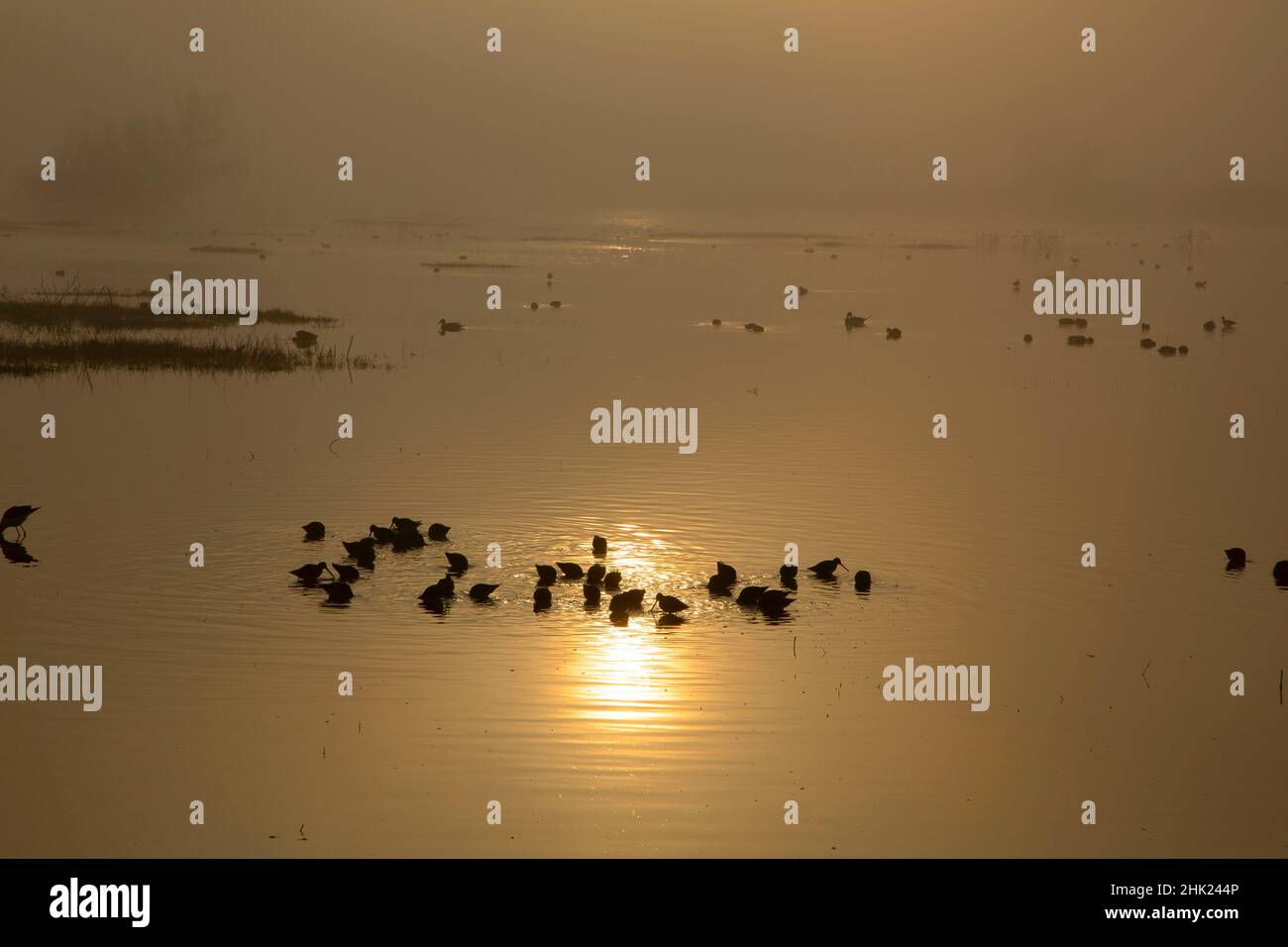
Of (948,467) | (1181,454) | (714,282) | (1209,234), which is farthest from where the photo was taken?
(1209,234)

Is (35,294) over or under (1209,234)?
under

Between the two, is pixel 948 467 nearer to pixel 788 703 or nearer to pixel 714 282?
pixel 788 703

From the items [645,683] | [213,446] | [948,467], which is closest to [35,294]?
[213,446]

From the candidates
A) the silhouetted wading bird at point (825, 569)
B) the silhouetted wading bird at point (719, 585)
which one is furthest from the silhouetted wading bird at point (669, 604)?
the silhouetted wading bird at point (825, 569)

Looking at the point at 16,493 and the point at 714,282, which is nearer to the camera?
the point at 16,493

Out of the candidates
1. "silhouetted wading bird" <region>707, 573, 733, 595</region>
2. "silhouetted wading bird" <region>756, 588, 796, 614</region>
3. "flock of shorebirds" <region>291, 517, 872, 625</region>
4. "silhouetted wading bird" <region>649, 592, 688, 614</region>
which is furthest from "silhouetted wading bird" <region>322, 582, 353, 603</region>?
"silhouetted wading bird" <region>756, 588, 796, 614</region>

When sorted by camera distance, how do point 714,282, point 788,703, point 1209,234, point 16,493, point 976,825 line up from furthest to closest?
point 1209,234 < point 714,282 < point 16,493 < point 788,703 < point 976,825
